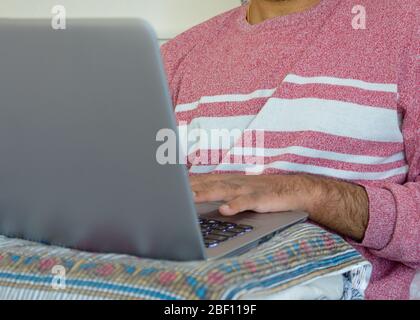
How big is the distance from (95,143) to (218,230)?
21 centimetres

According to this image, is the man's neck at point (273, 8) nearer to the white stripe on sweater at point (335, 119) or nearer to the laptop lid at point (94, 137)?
the white stripe on sweater at point (335, 119)

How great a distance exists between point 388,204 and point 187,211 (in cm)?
43

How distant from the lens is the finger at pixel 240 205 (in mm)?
904

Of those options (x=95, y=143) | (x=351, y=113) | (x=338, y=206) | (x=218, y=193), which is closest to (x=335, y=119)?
(x=351, y=113)

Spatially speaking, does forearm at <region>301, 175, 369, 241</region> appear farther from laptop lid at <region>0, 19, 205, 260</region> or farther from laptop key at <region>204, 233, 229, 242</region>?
laptop lid at <region>0, 19, 205, 260</region>

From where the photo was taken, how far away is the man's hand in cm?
93

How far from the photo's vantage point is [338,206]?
103 cm

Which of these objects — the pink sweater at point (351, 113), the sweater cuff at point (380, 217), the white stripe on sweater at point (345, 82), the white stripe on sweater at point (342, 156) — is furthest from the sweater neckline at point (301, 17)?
the sweater cuff at point (380, 217)

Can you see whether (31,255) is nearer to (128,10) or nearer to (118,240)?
(118,240)

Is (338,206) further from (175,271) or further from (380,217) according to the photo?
(175,271)

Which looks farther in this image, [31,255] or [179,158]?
[31,255]

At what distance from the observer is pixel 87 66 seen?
26.6 inches

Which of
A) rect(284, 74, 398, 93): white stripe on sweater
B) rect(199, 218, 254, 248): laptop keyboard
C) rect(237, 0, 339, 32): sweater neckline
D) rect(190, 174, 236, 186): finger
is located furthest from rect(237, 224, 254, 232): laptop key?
rect(237, 0, 339, 32): sweater neckline
